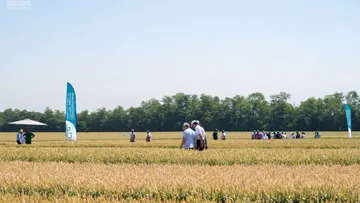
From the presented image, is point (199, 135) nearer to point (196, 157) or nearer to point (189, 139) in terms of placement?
point (189, 139)

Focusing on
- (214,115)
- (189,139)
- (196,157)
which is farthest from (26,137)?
(214,115)

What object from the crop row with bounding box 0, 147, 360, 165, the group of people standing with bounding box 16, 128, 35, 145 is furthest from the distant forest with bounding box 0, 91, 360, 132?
the crop row with bounding box 0, 147, 360, 165

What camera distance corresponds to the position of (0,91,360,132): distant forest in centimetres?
15125

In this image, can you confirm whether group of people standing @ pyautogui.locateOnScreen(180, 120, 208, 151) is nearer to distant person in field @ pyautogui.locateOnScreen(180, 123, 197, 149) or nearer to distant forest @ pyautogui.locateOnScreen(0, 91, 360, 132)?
distant person in field @ pyautogui.locateOnScreen(180, 123, 197, 149)

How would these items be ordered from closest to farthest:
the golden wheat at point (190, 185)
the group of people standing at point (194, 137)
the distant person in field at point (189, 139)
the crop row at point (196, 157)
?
the golden wheat at point (190, 185)
the crop row at point (196, 157)
the group of people standing at point (194, 137)
the distant person in field at point (189, 139)

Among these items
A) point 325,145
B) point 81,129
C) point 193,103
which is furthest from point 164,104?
point 325,145

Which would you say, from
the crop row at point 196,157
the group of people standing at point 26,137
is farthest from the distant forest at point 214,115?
the crop row at point 196,157

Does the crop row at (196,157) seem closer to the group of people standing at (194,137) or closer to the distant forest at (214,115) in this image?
the group of people standing at (194,137)

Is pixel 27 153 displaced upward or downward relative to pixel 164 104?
downward

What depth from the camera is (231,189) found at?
9852 mm

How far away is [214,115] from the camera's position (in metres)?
165

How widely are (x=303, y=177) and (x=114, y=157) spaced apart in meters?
11.5

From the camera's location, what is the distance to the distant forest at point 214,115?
151m

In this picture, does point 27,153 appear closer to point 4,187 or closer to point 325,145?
point 4,187
